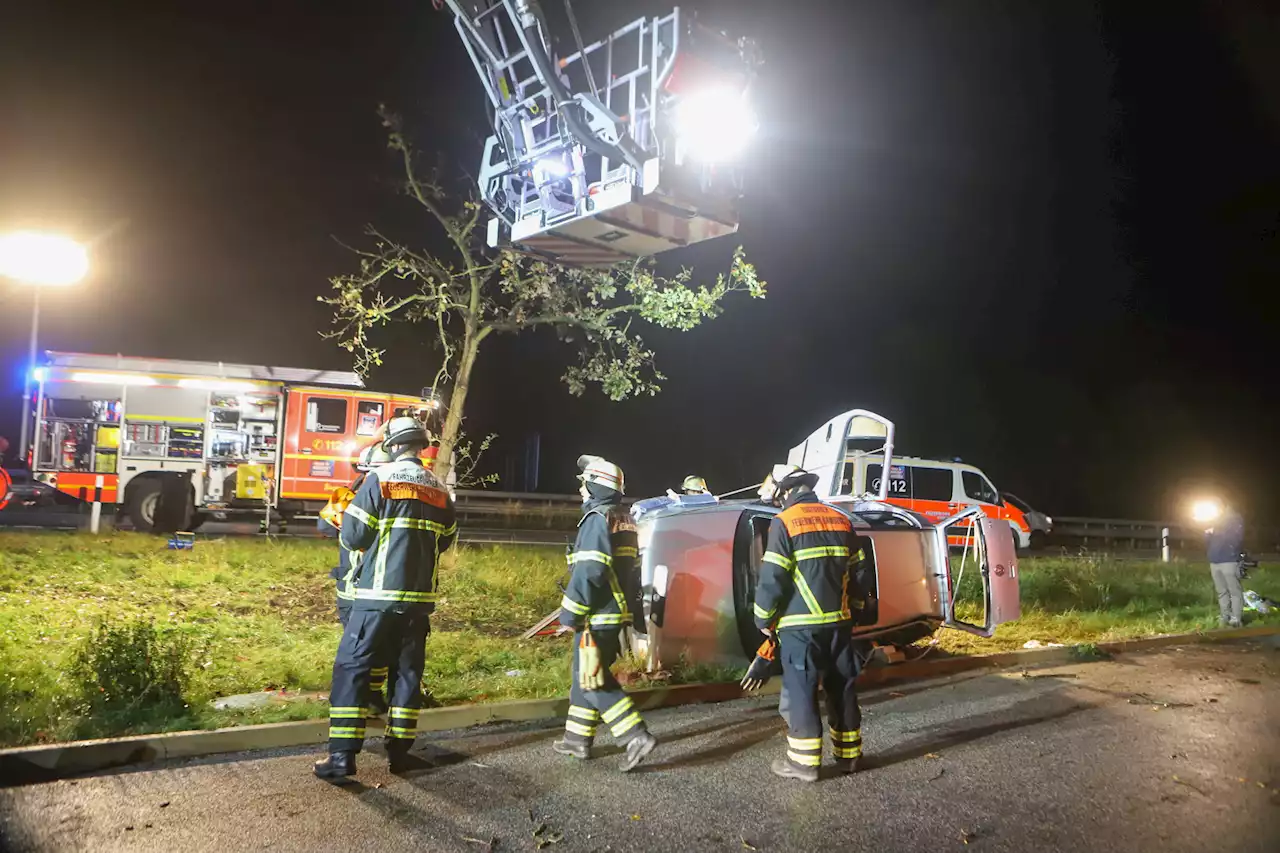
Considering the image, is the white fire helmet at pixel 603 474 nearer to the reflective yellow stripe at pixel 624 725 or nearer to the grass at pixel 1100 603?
the reflective yellow stripe at pixel 624 725

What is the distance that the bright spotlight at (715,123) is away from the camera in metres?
6.60

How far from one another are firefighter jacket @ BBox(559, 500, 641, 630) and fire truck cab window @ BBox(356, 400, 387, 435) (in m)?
11.2

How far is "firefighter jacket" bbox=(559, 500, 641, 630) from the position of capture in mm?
4781

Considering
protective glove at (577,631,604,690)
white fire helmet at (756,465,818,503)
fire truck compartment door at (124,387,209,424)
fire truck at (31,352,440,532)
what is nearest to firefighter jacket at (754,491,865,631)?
white fire helmet at (756,465,818,503)

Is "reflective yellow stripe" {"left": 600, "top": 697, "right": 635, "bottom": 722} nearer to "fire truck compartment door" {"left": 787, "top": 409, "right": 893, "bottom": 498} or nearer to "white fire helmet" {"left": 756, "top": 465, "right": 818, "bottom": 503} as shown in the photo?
"white fire helmet" {"left": 756, "top": 465, "right": 818, "bottom": 503}

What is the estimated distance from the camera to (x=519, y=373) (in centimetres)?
3553

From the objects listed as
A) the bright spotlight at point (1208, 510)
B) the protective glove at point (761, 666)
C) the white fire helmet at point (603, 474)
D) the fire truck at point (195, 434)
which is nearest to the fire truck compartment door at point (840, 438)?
the protective glove at point (761, 666)

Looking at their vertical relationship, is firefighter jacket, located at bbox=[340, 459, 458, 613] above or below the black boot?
above

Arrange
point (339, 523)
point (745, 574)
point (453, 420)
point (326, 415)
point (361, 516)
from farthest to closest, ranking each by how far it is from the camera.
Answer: point (326, 415)
point (453, 420)
point (745, 574)
point (339, 523)
point (361, 516)

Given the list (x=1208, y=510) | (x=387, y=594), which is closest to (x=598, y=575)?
(x=387, y=594)

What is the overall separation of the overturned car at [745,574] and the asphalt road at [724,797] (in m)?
0.63

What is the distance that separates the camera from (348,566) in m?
4.87

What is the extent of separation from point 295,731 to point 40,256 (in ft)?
36.3

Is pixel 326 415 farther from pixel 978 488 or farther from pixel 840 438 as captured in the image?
pixel 978 488
